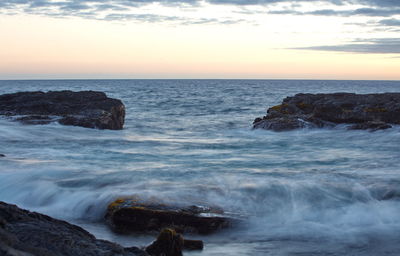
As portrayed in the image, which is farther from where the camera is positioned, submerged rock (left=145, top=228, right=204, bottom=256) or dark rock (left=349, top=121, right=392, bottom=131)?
dark rock (left=349, top=121, right=392, bottom=131)

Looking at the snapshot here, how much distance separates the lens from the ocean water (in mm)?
6859

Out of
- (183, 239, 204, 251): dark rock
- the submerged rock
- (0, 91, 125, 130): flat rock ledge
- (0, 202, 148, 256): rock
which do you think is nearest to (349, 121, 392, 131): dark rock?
(0, 91, 125, 130): flat rock ledge

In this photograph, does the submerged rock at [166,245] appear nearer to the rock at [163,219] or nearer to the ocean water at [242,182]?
the ocean water at [242,182]

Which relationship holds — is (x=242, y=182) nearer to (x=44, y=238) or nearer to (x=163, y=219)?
(x=163, y=219)

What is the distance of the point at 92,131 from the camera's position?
59.3ft

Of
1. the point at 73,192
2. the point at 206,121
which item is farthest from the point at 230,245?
the point at 206,121

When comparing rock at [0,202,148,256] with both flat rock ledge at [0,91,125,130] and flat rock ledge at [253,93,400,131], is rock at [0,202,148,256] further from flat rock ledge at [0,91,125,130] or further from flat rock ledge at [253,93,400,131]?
flat rock ledge at [253,93,400,131]

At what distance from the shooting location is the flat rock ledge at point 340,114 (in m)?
18.7

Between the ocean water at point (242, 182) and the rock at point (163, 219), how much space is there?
23 centimetres

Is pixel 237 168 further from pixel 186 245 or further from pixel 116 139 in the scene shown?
pixel 116 139

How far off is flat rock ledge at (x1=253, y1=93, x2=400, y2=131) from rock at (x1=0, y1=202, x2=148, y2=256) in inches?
604

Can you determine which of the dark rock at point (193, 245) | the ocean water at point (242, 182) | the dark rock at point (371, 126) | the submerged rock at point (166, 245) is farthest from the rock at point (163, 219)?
the dark rock at point (371, 126)

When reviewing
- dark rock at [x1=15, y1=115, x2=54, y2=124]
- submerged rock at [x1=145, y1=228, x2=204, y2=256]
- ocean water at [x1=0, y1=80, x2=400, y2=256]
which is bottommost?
ocean water at [x1=0, y1=80, x2=400, y2=256]

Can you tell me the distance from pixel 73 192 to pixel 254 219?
357 cm
